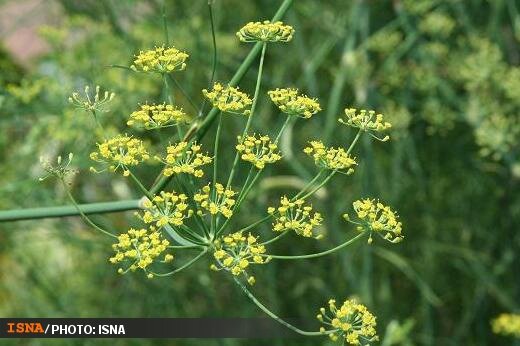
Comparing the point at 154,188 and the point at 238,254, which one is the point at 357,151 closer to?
the point at 154,188

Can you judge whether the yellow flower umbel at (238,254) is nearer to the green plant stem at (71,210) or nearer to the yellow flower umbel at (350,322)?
the yellow flower umbel at (350,322)

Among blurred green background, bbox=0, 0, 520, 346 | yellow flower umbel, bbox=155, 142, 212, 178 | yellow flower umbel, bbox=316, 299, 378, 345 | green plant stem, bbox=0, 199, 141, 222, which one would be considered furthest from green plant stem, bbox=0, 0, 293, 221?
blurred green background, bbox=0, 0, 520, 346

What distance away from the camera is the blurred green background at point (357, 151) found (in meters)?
2.92

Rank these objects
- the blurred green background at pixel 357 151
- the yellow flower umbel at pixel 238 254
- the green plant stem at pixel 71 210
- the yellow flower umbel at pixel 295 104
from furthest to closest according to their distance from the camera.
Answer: the blurred green background at pixel 357 151
the green plant stem at pixel 71 210
the yellow flower umbel at pixel 295 104
the yellow flower umbel at pixel 238 254

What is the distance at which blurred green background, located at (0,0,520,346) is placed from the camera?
9.57 feet

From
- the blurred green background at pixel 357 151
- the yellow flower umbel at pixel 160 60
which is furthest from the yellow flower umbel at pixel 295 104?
the blurred green background at pixel 357 151

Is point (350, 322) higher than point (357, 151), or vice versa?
point (357, 151)

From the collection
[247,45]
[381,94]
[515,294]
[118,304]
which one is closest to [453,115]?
[381,94]

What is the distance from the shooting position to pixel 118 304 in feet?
12.1

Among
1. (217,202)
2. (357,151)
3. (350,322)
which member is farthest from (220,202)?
(357,151)

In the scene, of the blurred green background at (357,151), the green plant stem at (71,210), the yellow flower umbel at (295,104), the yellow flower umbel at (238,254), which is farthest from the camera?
the blurred green background at (357,151)

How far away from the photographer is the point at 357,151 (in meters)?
3.41

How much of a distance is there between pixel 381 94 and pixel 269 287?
817 mm

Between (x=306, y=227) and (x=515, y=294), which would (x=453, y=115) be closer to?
(x=515, y=294)
